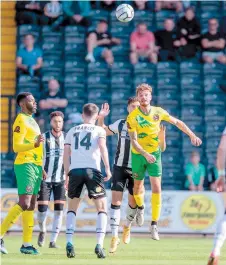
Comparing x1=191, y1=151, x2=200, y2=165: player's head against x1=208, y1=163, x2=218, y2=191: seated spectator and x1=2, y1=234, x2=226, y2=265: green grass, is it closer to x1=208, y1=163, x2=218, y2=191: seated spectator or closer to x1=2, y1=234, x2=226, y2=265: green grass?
x1=208, y1=163, x2=218, y2=191: seated spectator

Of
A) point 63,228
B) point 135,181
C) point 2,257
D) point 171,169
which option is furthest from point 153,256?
point 171,169

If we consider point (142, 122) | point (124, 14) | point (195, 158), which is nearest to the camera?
point (142, 122)

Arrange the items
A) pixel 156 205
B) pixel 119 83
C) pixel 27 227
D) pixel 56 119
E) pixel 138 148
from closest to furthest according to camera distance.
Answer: pixel 27 227 → pixel 138 148 → pixel 156 205 → pixel 56 119 → pixel 119 83

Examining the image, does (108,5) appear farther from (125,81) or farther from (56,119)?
(56,119)

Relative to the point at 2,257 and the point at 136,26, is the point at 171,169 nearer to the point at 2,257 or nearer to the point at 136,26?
the point at 136,26

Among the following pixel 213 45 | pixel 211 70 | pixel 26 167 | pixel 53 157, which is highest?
pixel 213 45

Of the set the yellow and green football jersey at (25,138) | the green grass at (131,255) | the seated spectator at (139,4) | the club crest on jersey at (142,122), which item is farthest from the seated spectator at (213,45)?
the yellow and green football jersey at (25,138)

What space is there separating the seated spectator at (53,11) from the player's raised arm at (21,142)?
11.0m

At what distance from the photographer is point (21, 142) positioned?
1091 centimetres

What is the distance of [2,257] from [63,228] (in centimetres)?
679

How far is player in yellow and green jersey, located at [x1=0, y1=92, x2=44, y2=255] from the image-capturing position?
1095 centimetres

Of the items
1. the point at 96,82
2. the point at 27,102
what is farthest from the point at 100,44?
the point at 27,102

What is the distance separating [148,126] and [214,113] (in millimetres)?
9400

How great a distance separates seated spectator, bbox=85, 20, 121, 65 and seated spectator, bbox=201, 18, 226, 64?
2.48 metres
